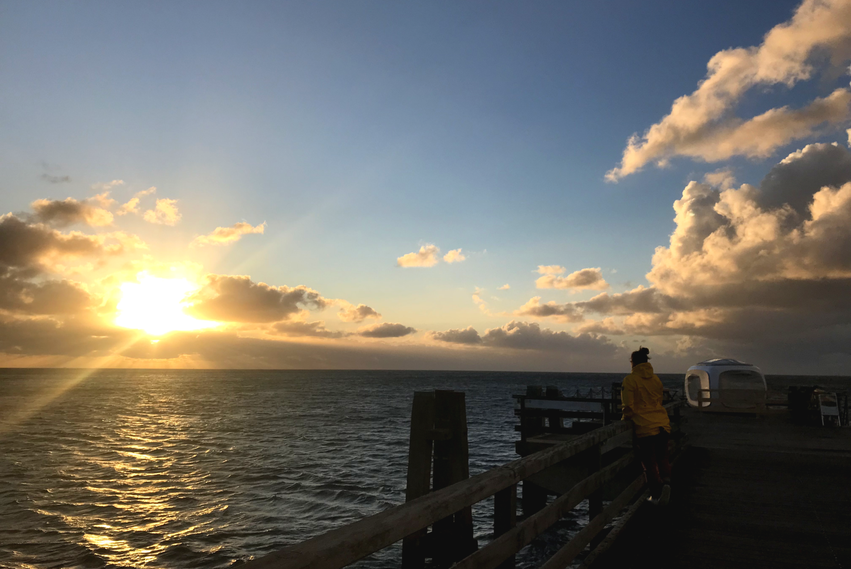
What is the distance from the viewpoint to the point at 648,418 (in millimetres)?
6973

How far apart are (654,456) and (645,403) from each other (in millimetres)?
752

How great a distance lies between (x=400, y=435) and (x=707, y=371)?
19.6m

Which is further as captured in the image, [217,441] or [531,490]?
[217,441]

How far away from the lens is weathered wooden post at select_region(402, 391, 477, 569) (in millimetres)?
6844

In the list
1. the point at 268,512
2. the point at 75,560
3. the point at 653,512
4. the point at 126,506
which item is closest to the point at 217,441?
the point at 126,506

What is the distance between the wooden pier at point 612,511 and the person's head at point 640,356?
0.83 metres

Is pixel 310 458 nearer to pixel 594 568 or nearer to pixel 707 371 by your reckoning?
pixel 707 371

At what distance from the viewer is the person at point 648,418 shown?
699 centimetres

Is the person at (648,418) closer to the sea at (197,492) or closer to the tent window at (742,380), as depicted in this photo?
the sea at (197,492)

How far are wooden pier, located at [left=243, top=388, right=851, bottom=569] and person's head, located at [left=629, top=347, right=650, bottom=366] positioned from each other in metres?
0.83

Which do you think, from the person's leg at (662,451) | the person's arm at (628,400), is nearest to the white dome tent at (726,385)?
the person's leg at (662,451)

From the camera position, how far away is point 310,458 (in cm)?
2653

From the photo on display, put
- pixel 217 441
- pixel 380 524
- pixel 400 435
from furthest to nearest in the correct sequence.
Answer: pixel 400 435 < pixel 217 441 < pixel 380 524

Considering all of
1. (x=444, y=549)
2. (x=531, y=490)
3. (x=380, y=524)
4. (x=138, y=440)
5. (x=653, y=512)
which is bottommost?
(x=138, y=440)
